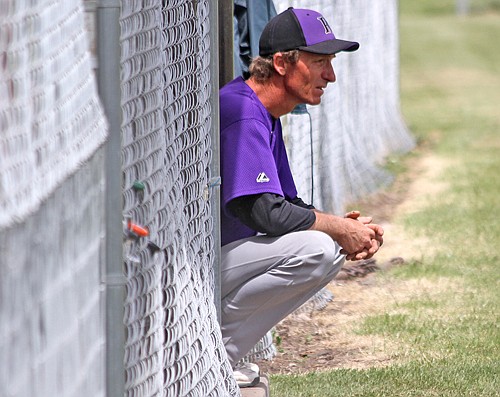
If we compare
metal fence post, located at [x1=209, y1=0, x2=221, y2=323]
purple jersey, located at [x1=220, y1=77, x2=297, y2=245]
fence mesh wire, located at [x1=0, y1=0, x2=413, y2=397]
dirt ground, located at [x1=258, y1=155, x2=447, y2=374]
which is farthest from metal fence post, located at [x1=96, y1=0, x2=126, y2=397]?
dirt ground, located at [x1=258, y1=155, x2=447, y2=374]

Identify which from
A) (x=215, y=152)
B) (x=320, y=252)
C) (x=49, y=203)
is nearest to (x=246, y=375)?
(x=320, y=252)

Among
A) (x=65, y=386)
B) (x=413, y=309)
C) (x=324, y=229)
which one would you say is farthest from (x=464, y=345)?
(x=65, y=386)

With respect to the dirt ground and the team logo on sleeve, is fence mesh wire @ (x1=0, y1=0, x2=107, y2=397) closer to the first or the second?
the team logo on sleeve

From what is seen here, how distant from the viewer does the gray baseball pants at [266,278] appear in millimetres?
4680

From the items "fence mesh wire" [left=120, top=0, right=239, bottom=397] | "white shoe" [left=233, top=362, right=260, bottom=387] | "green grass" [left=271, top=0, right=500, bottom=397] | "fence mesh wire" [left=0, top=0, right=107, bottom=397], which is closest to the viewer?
"fence mesh wire" [left=0, top=0, right=107, bottom=397]

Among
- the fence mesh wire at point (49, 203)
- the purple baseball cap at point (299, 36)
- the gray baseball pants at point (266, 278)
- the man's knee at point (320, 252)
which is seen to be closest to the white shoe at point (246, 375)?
the gray baseball pants at point (266, 278)

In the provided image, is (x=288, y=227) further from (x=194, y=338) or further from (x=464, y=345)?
(x=464, y=345)

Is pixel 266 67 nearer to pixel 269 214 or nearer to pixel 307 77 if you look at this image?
pixel 307 77

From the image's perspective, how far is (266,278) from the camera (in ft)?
15.5

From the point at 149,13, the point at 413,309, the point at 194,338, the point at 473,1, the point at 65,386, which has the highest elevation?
the point at 149,13

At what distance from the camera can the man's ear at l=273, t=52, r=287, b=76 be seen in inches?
193

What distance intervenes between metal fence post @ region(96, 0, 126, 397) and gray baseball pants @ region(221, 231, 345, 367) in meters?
1.80

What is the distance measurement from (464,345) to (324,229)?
141 centimetres

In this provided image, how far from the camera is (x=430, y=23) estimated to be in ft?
132
